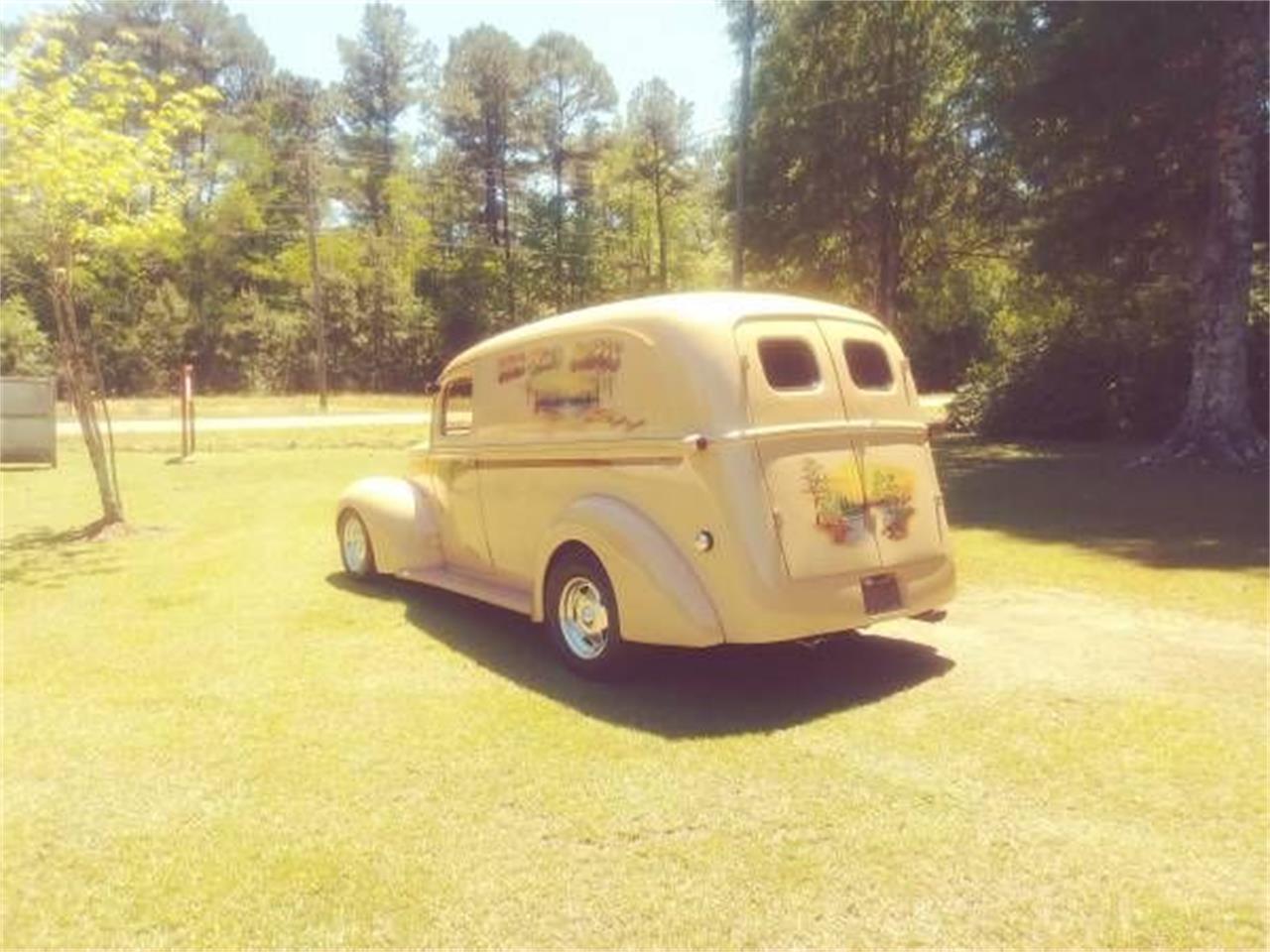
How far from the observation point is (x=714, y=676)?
6383 mm

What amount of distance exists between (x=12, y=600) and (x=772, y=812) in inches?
288

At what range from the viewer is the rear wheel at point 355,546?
29.7ft

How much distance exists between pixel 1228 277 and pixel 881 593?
46.6 ft

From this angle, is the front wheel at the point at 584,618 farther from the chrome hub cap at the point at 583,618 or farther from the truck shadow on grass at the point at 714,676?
the truck shadow on grass at the point at 714,676

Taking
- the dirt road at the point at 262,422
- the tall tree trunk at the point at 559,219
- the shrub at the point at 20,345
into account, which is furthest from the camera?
the tall tree trunk at the point at 559,219

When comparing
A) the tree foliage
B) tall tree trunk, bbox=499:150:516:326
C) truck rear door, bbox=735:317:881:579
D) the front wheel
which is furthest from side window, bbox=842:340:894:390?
tall tree trunk, bbox=499:150:516:326

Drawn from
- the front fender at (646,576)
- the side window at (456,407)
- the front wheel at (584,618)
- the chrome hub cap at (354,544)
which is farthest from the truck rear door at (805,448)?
the chrome hub cap at (354,544)

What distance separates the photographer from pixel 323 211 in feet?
196

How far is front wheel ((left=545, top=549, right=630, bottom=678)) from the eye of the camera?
6176mm

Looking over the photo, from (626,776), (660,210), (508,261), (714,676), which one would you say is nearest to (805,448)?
(714,676)

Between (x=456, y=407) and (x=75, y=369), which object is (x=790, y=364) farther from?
(x=75, y=369)

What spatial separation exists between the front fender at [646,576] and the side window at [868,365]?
1.72 m

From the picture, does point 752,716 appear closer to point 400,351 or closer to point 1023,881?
point 1023,881

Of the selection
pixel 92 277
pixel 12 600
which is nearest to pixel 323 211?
pixel 92 277
